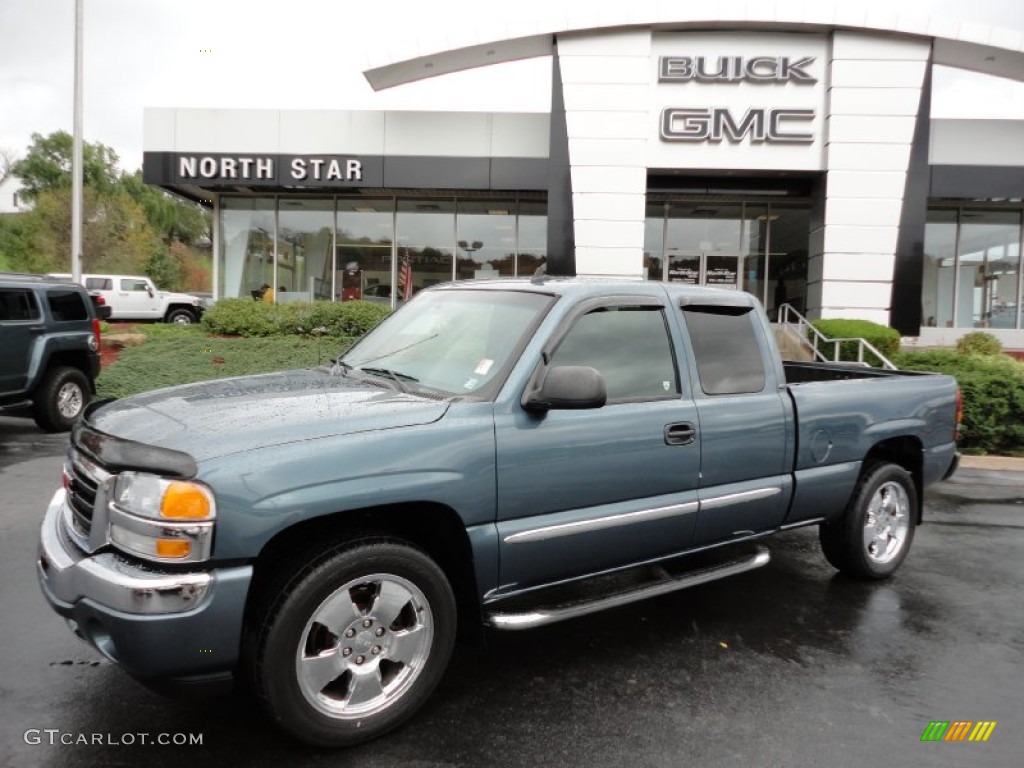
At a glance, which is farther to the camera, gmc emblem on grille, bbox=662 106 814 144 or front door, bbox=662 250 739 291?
front door, bbox=662 250 739 291

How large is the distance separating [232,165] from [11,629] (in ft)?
57.5

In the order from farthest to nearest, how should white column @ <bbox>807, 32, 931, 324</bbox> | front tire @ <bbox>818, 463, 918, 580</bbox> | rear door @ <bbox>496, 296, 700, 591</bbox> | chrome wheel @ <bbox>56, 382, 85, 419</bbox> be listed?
1. white column @ <bbox>807, 32, 931, 324</bbox>
2. chrome wheel @ <bbox>56, 382, 85, 419</bbox>
3. front tire @ <bbox>818, 463, 918, 580</bbox>
4. rear door @ <bbox>496, 296, 700, 591</bbox>

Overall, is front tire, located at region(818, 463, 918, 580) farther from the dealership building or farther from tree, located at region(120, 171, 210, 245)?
tree, located at region(120, 171, 210, 245)

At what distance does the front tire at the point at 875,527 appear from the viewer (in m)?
4.84

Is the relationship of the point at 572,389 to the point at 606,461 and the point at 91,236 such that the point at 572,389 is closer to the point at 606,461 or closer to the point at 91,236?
the point at 606,461

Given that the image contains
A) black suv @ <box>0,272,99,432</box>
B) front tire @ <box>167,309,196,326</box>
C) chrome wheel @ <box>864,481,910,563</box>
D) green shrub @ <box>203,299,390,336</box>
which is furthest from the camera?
front tire @ <box>167,309,196,326</box>

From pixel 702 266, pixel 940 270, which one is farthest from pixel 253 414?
pixel 940 270

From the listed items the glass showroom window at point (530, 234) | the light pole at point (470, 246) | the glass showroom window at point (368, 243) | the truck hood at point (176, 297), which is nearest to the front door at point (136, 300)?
the truck hood at point (176, 297)

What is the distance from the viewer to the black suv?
9.31 meters

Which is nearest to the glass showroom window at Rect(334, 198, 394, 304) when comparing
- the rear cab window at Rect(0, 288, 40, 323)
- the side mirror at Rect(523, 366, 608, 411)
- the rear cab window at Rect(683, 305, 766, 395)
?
the rear cab window at Rect(0, 288, 40, 323)

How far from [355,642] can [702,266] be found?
67.0 ft

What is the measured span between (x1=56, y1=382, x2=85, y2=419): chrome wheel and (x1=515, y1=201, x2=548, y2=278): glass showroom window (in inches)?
524

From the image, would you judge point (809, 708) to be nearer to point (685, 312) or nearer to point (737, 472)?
point (737, 472)

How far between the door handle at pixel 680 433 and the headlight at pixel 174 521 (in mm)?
2102
